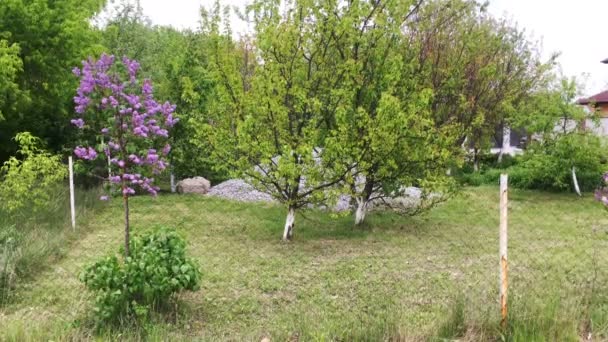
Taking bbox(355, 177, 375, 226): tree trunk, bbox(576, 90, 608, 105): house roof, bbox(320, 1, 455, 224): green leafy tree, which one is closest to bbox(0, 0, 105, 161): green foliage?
bbox(320, 1, 455, 224): green leafy tree

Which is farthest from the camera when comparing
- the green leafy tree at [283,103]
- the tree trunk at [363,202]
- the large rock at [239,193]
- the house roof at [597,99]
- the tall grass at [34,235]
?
the house roof at [597,99]

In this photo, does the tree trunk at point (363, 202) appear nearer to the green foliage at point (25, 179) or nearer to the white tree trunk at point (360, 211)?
the white tree trunk at point (360, 211)

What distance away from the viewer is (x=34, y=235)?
5.88 meters

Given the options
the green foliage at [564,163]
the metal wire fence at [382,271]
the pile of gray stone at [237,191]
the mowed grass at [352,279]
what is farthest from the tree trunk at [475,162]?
the mowed grass at [352,279]

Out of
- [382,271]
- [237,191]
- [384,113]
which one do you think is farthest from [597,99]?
[382,271]

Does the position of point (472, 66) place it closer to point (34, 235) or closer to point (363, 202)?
point (363, 202)

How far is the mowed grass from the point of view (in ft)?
10.6

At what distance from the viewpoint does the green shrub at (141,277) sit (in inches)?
140

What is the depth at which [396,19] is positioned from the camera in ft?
22.4

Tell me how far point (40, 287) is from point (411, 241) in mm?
4618

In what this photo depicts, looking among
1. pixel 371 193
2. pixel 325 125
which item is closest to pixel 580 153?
pixel 371 193

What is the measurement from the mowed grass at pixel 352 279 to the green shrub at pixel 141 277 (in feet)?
0.55

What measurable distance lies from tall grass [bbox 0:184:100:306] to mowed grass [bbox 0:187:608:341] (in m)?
0.16

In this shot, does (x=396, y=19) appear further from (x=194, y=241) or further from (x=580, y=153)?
(x=580, y=153)
